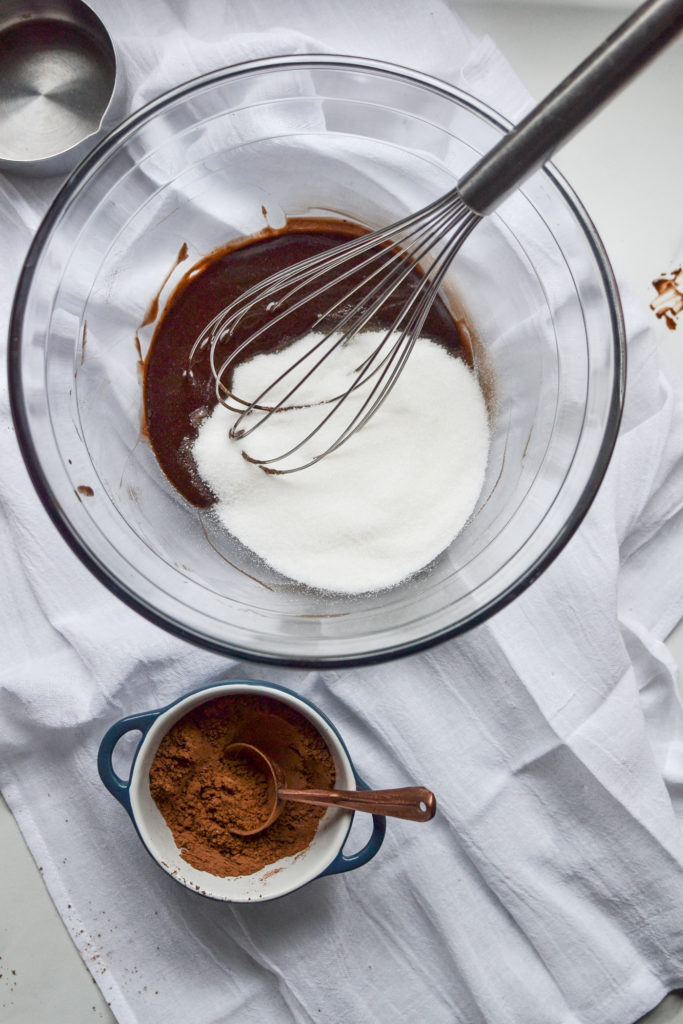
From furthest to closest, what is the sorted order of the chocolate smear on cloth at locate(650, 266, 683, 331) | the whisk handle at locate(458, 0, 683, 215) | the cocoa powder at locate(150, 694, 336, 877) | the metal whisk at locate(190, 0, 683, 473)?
1. the chocolate smear on cloth at locate(650, 266, 683, 331)
2. the cocoa powder at locate(150, 694, 336, 877)
3. the metal whisk at locate(190, 0, 683, 473)
4. the whisk handle at locate(458, 0, 683, 215)

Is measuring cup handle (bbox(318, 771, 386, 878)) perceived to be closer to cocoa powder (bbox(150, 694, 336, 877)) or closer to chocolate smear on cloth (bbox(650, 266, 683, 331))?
cocoa powder (bbox(150, 694, 336, 877))

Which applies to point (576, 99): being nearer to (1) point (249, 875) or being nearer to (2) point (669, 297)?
(2) point (669, 297)

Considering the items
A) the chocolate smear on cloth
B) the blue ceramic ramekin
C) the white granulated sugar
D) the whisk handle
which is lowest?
the blue ceramic ramekin

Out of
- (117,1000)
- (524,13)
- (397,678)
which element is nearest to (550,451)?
(397,678)

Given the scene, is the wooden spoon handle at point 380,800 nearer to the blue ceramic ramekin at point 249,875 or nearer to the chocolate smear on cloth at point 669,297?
the blue ceramic ramekin at point 249,875

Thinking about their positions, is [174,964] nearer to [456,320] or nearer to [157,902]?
[157,902]

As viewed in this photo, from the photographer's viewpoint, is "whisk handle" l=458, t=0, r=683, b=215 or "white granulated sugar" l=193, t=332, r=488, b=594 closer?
"whisk handle" l=458, t=0, r=683, b=215

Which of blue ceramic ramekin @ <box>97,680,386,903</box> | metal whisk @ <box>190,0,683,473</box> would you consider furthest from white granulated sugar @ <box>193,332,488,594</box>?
blue ceramic ramekin @ <box>97,680,386,903</box>
